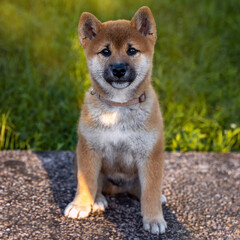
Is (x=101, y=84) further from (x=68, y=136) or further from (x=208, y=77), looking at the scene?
(x=208, y=77)

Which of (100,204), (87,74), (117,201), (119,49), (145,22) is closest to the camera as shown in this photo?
(119,49)

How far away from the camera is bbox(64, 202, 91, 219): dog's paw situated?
3.58 metres

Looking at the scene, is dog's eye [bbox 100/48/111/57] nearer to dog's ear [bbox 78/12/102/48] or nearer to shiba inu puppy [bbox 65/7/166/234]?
shiba inu puppy [bbox 65/7/166/234]

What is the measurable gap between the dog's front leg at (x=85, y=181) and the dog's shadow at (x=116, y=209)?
132 millimetres

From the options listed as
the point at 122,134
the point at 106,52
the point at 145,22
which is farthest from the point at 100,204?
the point at 145,22

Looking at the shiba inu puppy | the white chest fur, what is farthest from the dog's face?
the white chest fur

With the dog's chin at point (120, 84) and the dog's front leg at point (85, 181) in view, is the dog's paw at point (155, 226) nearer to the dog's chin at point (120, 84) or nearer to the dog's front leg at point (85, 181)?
the dog's front leg at point (85, 181)

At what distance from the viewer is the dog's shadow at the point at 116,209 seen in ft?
11.4

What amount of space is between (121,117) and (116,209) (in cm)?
92

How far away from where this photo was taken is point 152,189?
3.48 m

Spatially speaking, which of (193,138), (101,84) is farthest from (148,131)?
(193,138)

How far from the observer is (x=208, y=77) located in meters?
6.81

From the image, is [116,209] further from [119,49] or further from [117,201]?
[119,49]

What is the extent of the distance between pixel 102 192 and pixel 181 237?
975mm
